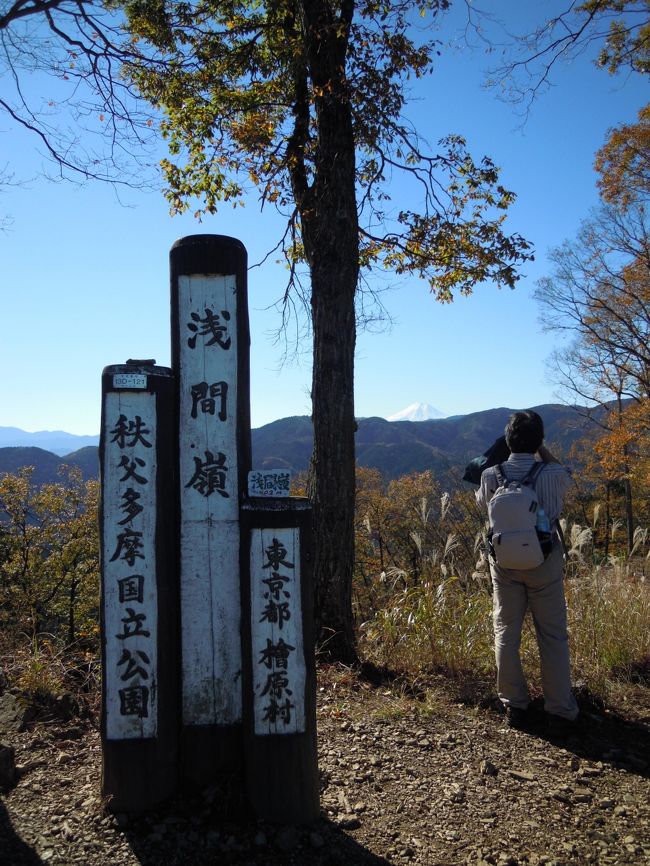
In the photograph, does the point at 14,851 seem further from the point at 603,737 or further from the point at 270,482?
the point at 603,737

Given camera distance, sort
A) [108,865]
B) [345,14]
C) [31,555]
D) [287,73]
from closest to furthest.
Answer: [108,865] < [345,14] < [287,73] < [31,555]

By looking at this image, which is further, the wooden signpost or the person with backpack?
the person with backpack

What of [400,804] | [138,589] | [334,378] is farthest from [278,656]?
[334,378]

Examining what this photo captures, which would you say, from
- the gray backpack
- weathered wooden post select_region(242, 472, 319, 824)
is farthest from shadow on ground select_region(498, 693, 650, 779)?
weathered wooden post select_region(242, 472, 319, 824)

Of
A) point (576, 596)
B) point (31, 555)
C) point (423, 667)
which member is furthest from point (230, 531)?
point (31, 555)

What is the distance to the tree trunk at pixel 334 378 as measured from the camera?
462 cm

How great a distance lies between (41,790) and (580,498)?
22614mm

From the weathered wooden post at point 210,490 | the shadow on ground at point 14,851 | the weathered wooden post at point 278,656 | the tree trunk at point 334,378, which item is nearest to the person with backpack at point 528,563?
the weathered wooden post at point 278,656

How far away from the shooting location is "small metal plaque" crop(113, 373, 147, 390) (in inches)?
102

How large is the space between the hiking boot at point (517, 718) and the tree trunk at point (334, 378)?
138 centimetres

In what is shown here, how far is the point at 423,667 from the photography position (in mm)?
4289

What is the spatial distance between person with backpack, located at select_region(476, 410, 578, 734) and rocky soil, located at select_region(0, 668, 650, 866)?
0.20 metres

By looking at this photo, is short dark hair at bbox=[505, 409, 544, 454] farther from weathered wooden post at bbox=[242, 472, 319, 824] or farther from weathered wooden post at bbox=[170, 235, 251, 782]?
weathered wooden post at bbox=[170, 235, 251, 782]

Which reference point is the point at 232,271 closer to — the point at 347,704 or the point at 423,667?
the point at 347,704
